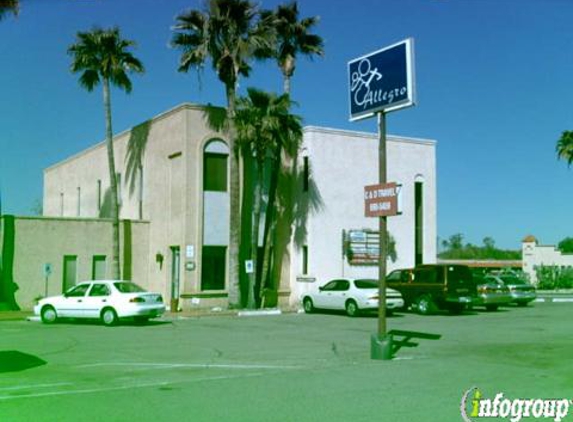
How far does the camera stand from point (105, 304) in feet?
74.2

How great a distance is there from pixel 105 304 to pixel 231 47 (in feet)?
39.5

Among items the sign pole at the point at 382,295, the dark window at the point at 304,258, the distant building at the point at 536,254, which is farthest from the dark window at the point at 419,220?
the distant building at the point at 536,254

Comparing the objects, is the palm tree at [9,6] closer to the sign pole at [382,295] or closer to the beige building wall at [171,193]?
the sign pole at [382,295]

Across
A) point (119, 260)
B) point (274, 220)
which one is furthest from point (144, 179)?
point (274, 220)

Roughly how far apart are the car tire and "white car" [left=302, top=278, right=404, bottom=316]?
10039 mm

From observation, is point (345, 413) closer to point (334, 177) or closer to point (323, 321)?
point (323, 321)

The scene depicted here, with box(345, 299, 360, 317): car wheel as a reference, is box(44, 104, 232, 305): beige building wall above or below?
above

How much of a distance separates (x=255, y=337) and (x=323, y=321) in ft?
20.0

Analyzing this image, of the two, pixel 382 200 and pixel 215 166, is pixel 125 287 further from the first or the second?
pixel 382 200

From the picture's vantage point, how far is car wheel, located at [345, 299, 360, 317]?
26328 millimetres

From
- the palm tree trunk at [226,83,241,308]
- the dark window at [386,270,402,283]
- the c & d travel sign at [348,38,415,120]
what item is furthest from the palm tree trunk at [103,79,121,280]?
the c & d travel sign at [348,38,415,120]

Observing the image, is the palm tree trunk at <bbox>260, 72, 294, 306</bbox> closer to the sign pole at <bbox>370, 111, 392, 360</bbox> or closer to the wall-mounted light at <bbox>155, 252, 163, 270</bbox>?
the wall-mounted light at <bbox>155, 252, 163, 270</bbox>

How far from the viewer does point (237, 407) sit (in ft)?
29.6

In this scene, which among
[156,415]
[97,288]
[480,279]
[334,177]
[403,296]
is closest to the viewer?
[156,415]
